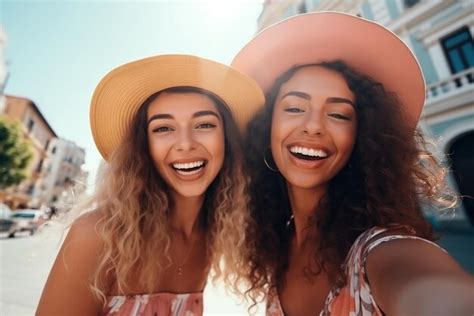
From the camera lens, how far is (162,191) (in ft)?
6.98

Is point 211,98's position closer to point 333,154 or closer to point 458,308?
point 333,154

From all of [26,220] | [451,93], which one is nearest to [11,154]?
[26,220]

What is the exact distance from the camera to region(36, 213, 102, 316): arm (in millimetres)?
1418

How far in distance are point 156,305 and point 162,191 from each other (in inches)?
31.1

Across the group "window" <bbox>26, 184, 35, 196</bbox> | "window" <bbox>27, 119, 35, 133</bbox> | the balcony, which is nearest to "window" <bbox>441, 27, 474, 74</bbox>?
the balcony

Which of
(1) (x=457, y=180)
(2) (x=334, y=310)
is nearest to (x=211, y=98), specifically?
(2) (x=334, y=310)

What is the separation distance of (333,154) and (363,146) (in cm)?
21

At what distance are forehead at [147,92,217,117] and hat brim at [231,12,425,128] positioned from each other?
2.06ft

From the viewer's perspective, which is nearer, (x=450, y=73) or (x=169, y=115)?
(x=169, y=115)

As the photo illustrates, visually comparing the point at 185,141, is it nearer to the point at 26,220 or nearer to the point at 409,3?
the point at 409,3

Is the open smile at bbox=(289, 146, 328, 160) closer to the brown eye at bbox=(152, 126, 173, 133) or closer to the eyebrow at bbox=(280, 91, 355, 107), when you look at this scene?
the eyebrow at bbox=(280, 91, 355, 107)

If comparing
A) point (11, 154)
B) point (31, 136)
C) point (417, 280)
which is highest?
point (31, 136)

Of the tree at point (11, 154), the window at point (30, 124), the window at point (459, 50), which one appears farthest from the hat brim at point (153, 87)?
the window at point (30, 124)

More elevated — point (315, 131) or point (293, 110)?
point (293, 110)
